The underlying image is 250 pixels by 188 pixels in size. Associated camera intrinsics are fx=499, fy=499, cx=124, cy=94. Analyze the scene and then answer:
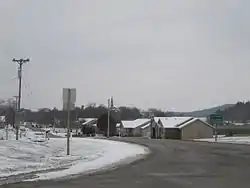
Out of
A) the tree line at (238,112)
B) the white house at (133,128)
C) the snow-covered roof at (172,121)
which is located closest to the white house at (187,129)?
the snow-covered roof at (172,121)

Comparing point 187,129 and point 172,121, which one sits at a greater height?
point 172,121

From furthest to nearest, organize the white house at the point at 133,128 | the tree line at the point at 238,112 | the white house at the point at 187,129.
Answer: the tree line at the point at 238,112
the white house at the point at 133,128
the white house at the point at 187,129

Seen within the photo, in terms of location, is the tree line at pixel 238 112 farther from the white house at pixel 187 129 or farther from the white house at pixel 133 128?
the white house at pixel 187 129

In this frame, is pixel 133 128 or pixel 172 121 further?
pixel 133 128

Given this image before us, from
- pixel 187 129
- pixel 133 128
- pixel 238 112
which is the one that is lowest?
pixel 187 129

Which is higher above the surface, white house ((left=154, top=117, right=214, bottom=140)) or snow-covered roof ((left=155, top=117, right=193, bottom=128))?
snow-covered roof ((left=155, top=117, right=193, bottom=128))

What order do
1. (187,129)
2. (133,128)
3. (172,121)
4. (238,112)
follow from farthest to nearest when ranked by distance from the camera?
(238,112) → (133,128) → (172,121) → (187,129)

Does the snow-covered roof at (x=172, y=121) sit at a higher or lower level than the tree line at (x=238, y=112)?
lower

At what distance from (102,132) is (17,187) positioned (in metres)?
122

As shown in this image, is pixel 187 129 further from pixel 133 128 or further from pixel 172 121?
pixel 133 128

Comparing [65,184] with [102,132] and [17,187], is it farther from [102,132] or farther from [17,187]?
[102,132]

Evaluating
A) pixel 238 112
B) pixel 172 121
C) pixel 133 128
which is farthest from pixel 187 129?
pixel 238 112

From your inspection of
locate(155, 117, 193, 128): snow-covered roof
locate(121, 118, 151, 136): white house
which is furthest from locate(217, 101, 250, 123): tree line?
locate(155, 117, 193, 128): snow-covered roof

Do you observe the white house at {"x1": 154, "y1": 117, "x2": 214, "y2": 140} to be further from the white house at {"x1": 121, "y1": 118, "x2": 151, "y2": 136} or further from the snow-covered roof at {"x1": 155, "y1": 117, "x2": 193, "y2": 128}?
the white house at {"x1": 121, "y1": 118, "x2": 151, "y2": 136}
